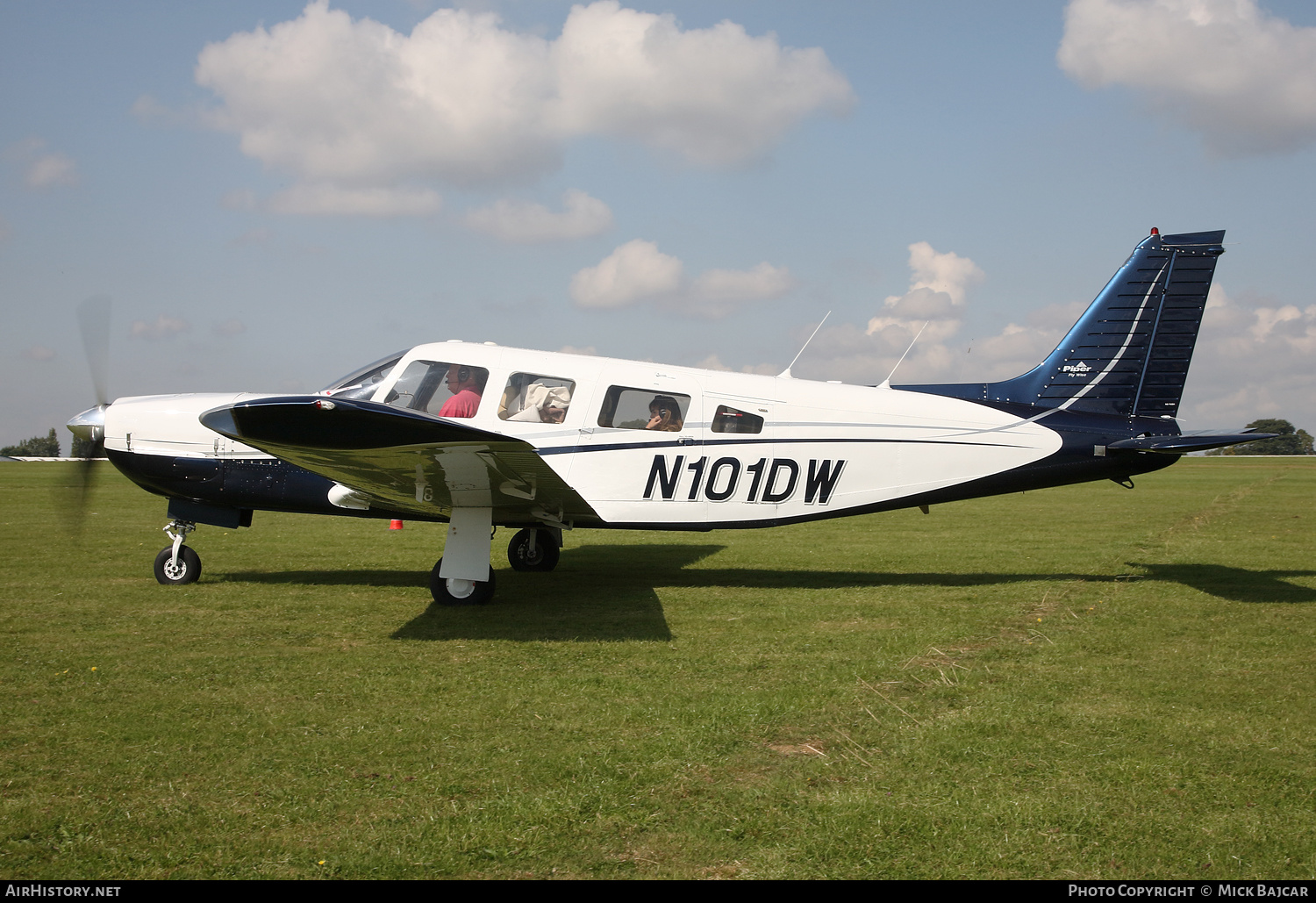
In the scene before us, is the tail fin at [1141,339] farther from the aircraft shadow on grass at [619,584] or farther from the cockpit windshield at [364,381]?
the cockpit windshield at [364,381]

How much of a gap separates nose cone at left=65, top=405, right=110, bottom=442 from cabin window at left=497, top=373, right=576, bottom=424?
13.7 ft

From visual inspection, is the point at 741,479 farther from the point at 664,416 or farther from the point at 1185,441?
the point at 1185,441

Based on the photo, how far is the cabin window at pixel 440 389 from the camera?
797 cm

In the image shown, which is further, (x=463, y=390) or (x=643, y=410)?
(x=643, y=410)

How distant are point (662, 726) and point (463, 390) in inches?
175

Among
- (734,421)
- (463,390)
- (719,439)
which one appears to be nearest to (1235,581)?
(734,421)

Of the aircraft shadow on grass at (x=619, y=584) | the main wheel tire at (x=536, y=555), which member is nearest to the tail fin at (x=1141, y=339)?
the aircraft shadow on grass at (x=619, y=584)

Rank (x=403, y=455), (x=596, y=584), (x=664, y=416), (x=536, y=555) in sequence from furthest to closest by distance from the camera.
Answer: (x=536, y=555)
(x=596, y=584)
(x=664, y=416)
(x=403, y=455)

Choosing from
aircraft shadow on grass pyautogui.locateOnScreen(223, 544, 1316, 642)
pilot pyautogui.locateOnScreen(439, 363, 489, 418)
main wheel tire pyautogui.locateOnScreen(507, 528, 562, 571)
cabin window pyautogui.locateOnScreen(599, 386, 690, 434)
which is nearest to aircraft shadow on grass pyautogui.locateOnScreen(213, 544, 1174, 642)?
aircraft shadow on grass pyautogui.locateOnScreen(223, 544, 1316, 642)

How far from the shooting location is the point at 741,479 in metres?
8.38

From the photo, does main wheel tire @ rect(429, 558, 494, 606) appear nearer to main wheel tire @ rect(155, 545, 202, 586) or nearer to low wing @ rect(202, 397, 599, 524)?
low wing @ rect(202, 397, 599, 524)

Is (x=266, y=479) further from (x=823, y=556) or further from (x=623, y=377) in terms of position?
(x=823, y=556)

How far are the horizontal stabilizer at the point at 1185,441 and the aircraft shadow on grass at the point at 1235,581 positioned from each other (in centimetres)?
148
